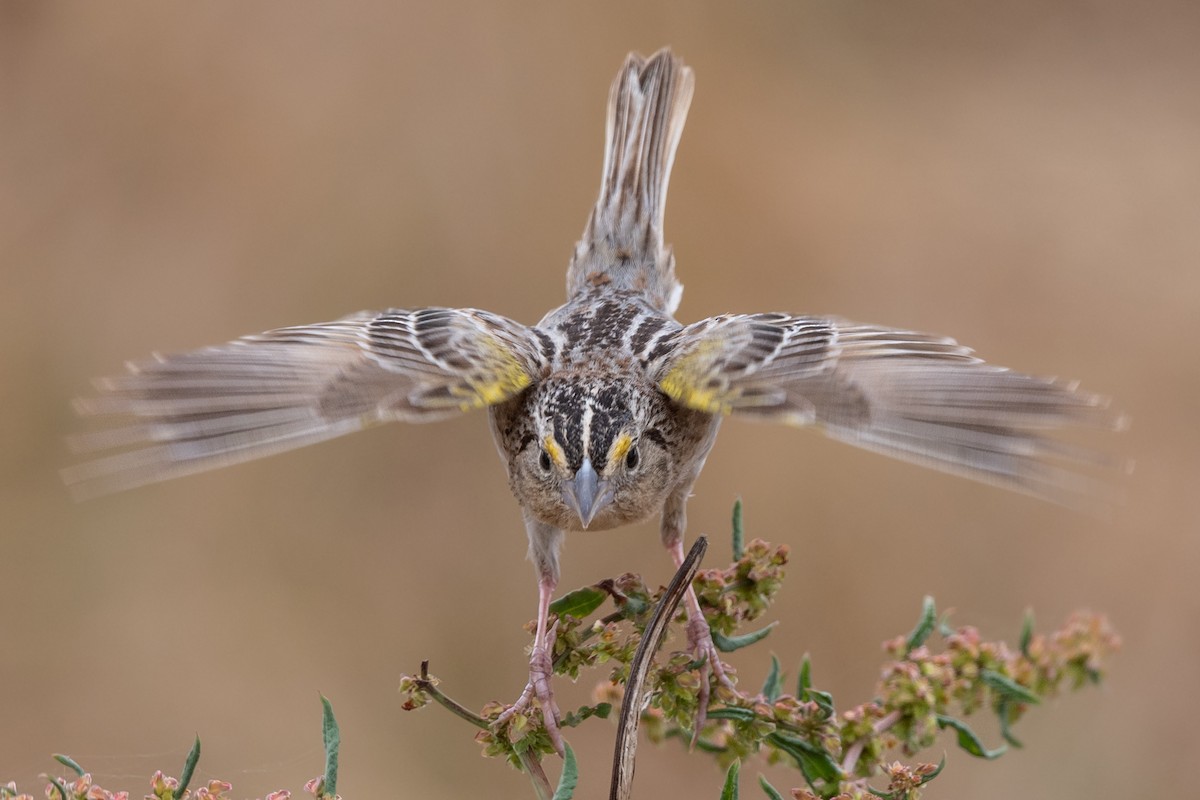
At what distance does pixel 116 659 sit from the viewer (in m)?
6.52

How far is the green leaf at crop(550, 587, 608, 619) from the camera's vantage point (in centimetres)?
301

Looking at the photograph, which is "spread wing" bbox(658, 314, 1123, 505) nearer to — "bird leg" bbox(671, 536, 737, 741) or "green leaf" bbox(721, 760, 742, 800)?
"bird leg" bbox(671, 536, 737, 741)

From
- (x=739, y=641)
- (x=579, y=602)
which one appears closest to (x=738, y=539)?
(x=739, y=641)

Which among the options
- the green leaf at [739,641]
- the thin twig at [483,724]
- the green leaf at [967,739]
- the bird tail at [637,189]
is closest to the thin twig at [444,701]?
the thin twig at [483,724]

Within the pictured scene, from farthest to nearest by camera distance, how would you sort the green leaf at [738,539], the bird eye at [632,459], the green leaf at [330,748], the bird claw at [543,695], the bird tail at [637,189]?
the bird tail at [637,189]
the bird eye at [632,459]
the green leaf at [738,539]
the bird claw at [543,695]
the green leaf at [330,748]

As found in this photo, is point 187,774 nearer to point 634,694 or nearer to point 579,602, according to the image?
point 634,694

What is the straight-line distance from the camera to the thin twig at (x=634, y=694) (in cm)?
226

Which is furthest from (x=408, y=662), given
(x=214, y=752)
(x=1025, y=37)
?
(x=1025, y=37)

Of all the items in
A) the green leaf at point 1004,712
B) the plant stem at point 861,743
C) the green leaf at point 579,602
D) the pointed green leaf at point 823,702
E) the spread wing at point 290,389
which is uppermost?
the spread wing at point 290,389

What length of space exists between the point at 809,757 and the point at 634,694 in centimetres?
61

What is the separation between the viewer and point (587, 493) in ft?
12.2

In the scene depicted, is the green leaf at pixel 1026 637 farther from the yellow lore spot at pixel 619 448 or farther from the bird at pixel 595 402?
the yellow lore spot at pixel 619 448

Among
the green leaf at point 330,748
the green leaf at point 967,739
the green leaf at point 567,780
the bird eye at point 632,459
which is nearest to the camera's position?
the green leaf at point 567,780

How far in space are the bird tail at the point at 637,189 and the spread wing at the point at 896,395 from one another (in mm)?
1168
